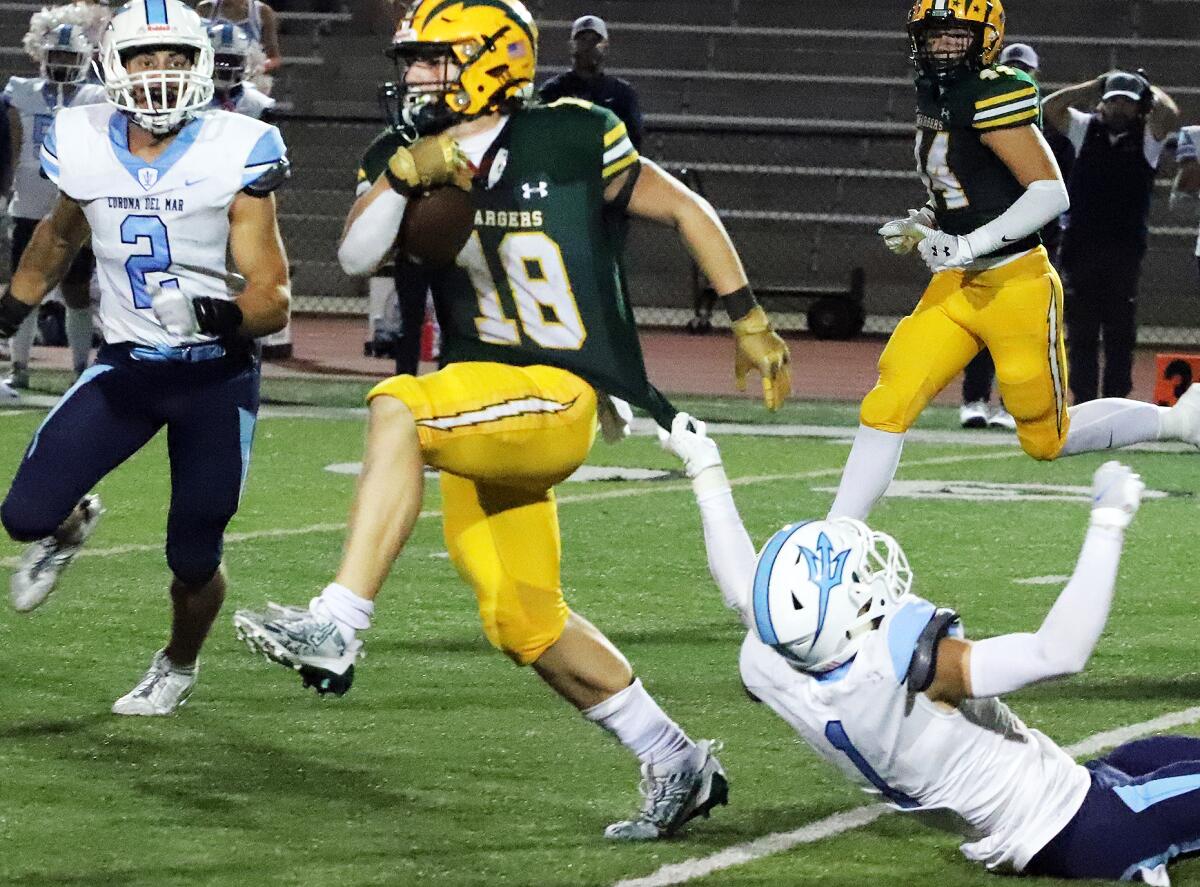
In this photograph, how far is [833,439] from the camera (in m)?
10.9

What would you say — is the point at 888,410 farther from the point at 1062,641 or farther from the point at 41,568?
the point at 1062,641

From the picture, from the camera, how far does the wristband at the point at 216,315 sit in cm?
468

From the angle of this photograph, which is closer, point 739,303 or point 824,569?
point 824,569

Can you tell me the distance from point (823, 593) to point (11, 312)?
7.72 feet

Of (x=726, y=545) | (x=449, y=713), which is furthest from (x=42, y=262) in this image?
(x=726, y=545)

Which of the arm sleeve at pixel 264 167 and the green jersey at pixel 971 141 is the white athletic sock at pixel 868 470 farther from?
the arm sleeve at pixel 264 167

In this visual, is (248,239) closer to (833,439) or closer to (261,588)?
(261,588)

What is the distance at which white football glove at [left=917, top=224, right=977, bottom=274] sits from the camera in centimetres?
609

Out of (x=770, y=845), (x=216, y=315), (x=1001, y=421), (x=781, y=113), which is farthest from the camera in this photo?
(x=781, y=113)

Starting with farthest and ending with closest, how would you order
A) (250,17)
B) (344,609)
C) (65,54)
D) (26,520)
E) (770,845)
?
(250,17) → (65,54) → (26,520) → (770,845) → (344,609)

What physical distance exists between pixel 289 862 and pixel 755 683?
0.89m

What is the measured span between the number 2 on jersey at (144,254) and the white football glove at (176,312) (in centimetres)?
37

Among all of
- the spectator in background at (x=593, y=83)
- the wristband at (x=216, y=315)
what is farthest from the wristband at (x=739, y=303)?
the spectator in background at (x=593, y=83)

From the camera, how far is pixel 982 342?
6.29 m
